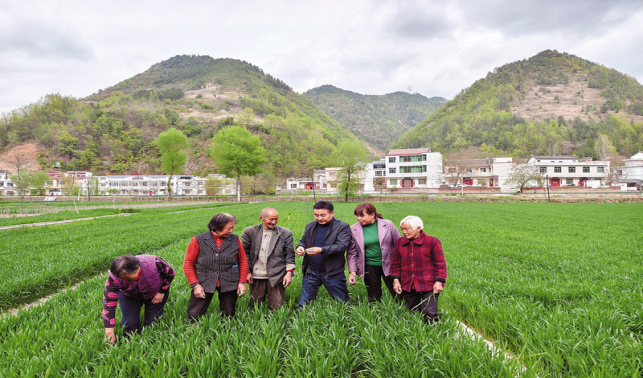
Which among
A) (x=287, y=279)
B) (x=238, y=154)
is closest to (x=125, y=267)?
(x=287, y=279)

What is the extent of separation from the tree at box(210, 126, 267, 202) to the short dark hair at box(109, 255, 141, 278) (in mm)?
45095

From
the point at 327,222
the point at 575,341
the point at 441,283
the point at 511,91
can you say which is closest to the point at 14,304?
the point at 327,222

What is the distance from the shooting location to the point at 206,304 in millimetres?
3523

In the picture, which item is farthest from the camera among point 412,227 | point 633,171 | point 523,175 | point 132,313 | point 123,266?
point 633,171

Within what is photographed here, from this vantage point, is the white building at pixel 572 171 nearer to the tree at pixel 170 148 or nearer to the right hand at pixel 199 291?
the right hand at pixel 199 291

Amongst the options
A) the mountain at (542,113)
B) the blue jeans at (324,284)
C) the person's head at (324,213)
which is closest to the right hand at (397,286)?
the blue jeans at (324,284)

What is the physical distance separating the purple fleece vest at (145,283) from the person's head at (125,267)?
0.54 ft

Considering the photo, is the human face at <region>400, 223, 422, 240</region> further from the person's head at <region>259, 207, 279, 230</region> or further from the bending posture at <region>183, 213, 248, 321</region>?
the bending posture at <region>183, 213, 248, 321</region>

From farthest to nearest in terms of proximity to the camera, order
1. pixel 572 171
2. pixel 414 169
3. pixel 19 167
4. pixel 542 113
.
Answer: pixel 542 113 → pixel 414 169 → pixel 572 171 → pixel 19 167

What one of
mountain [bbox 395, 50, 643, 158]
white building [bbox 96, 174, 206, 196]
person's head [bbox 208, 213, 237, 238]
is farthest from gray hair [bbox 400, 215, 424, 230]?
mountain [bbox 395, 50, 643, 158]

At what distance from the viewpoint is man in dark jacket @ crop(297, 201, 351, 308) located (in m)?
3.74

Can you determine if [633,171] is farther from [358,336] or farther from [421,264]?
[358,336]

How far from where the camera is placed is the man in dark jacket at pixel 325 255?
374 cm

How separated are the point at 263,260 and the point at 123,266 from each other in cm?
161
